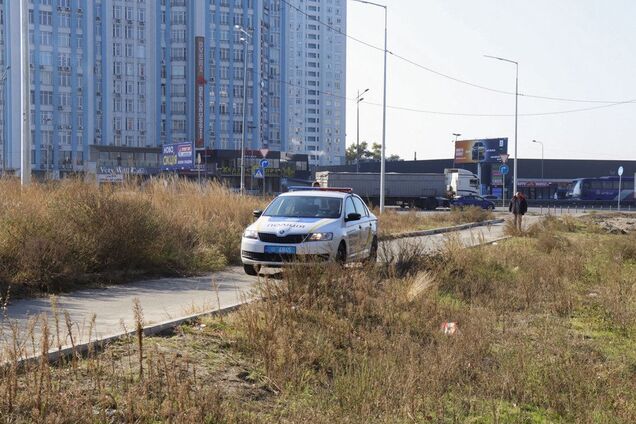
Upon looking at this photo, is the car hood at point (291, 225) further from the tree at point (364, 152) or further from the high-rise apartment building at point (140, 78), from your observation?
the tree at point (364, 152)

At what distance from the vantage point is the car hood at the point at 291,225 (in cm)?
1166

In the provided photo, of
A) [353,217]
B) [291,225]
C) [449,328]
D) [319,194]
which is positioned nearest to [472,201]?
[319,194]

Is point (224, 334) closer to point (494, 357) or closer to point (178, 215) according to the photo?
point (494, 357)

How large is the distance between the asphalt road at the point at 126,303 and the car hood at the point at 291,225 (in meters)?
1.00

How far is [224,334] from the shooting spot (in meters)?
6.96

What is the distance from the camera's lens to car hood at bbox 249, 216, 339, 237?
1166 cm

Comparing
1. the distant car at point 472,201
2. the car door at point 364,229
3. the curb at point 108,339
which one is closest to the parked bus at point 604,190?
the distant car at point 472,201

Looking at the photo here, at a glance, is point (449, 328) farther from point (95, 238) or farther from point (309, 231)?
point (95, 238)

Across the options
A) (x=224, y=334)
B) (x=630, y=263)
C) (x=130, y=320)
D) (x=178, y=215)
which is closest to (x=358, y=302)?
(x=224, y=334)

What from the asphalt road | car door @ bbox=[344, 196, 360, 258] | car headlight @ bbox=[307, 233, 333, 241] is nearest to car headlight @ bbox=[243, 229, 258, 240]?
the asphalt road

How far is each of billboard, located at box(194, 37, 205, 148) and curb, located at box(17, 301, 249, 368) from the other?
79.6 meters

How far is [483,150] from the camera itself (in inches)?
3383

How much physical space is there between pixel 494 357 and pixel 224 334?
9.03 feet

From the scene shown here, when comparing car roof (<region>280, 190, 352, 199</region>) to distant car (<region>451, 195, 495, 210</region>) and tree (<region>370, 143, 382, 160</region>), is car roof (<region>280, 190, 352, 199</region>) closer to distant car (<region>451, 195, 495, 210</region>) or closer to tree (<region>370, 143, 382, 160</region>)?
distant car (<region>451, 195, 495, 210</region>)
